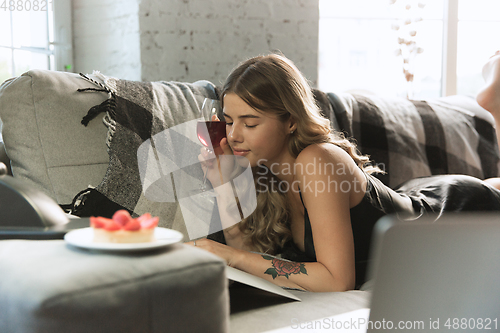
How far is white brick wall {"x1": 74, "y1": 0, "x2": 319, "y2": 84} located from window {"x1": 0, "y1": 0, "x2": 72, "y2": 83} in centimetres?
8

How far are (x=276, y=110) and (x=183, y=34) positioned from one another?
1.40 meters

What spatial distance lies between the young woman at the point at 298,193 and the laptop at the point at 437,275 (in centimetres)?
61

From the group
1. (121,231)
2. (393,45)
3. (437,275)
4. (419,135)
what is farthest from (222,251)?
(393,45)

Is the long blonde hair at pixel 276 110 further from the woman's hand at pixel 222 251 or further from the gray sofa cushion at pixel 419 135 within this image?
the gray sofa cushion at pixel 419 135

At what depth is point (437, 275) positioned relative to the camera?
46 cm

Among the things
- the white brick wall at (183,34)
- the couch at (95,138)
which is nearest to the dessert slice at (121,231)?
the couch at (95,138)

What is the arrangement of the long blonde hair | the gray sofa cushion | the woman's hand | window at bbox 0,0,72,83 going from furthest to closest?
window at bbox 0,0,72,83, the gray sofa cushion, the long blonde hair, the woman's hand

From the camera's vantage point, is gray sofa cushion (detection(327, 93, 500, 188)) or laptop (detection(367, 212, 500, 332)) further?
gray sofa cushion (detection(327, 93, 500, 188))

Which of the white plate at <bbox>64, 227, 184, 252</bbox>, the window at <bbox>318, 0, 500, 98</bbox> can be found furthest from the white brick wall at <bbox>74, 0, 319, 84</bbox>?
the white plate at <bbox>64, 227, 184, 252</bbox>

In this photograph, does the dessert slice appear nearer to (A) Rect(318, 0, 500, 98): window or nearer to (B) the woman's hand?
(B) the woman's hand

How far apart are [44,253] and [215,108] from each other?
751mm

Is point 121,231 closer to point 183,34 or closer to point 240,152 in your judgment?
point 240,152

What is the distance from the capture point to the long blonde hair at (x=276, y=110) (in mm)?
1194

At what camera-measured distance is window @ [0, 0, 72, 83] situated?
213 centimetres
